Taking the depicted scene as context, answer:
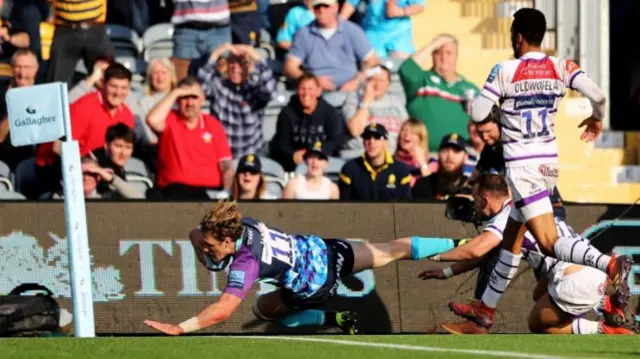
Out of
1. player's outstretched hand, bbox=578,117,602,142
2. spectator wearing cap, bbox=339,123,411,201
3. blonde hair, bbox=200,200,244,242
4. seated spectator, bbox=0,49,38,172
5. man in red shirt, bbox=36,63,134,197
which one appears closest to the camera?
blonde hair, bbox=200,200,244,242

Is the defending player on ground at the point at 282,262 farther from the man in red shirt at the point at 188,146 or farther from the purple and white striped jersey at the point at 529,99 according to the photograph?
the man in red shirt at the point at 188,146

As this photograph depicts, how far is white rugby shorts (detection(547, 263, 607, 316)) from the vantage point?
12008 millimetres

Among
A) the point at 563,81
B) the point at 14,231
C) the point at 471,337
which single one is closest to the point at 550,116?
the point at 563,81

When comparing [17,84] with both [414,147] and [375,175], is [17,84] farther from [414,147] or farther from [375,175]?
[414,147]

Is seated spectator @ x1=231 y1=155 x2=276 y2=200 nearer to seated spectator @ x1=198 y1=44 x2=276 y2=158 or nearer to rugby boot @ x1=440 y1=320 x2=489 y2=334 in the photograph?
seated spectator @ x1=198 y1=44 x2=276 y2=158

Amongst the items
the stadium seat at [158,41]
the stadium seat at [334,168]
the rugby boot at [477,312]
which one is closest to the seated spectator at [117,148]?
the stadium seat at [158,41]

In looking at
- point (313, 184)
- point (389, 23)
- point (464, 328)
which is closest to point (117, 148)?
point (313, 184)

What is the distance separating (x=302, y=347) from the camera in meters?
9.05

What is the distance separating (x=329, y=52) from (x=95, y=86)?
2.41 metres

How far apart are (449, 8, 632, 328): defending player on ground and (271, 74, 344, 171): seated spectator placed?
4.50m

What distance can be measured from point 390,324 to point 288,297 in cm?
167

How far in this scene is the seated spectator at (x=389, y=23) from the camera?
54.9ft

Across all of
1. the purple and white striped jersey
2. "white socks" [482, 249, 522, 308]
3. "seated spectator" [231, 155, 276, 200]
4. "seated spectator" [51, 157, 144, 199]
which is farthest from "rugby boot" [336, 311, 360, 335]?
"seated spectator" [51, 157, 144, 199]

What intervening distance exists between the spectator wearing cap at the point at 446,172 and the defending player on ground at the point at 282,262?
8.47 feet
